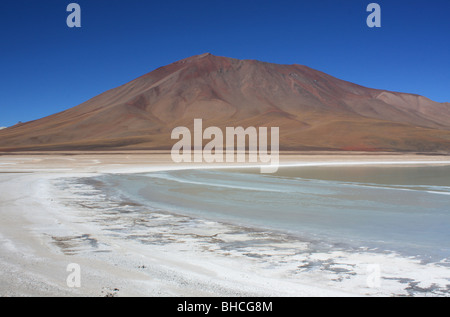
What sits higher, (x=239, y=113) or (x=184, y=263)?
(x=239, y=113)

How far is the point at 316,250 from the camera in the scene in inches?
262

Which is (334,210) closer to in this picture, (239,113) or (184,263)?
(184,263)

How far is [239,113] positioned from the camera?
138m

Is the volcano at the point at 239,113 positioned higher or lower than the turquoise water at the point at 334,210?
higher

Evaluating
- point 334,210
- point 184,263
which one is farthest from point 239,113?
point 184,263

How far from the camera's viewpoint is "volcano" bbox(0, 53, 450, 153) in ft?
311

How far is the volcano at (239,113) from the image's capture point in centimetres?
9481

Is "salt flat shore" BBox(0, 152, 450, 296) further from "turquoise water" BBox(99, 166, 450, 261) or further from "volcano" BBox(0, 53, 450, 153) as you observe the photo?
"volcano" BBox(0, 53, 450, 153)

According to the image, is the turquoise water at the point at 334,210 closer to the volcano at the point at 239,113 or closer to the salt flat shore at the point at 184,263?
the salt flat shore at the point at 184,263

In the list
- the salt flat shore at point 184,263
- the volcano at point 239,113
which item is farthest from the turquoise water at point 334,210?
the volcano at point 239,113

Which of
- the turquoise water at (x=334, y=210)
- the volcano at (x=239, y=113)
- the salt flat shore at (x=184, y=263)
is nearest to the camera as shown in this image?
the salt flat shore at (x=184, y=263)
